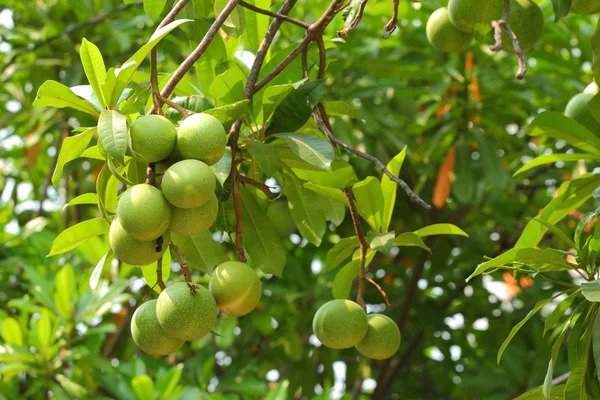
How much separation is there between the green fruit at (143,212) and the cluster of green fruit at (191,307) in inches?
4.4

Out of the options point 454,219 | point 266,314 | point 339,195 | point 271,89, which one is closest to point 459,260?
point 454,219

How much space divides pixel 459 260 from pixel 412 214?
0.26 meters

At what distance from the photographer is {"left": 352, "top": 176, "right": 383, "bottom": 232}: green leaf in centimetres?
143

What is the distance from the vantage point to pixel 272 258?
1316 millimetres

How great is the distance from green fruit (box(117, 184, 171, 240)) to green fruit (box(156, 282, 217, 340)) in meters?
0.11

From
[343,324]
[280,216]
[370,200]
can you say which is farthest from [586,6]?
[280,216]

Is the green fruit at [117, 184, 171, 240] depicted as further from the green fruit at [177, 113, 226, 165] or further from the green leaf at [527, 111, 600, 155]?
the green leaf at [527, 111, 600, 155]

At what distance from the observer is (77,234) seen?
49.3 inches

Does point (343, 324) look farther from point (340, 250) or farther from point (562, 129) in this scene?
point (562, 129)

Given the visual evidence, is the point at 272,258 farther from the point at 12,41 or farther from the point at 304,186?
the point at 12,41

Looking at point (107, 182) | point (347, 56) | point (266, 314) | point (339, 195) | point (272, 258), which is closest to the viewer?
point (107, 182)

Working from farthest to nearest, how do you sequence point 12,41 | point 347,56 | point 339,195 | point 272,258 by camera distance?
point 12,41
point 347,56
point 339,195
point 272,258

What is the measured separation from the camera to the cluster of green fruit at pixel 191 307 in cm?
106

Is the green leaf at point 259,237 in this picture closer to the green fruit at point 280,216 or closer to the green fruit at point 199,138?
the green fruit at point 199,138
